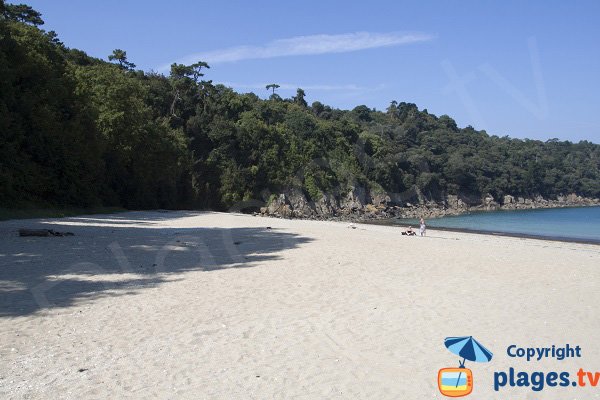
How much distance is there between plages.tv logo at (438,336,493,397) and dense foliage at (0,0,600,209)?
25587mm

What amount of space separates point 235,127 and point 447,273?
54.5m

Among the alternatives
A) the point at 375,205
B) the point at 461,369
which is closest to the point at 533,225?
the point at 375,205

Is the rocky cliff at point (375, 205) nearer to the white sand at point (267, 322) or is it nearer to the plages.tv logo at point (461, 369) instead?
the white sand at point (267, 322)

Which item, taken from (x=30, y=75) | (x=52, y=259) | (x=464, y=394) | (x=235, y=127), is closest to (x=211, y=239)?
(x=52, y=259)

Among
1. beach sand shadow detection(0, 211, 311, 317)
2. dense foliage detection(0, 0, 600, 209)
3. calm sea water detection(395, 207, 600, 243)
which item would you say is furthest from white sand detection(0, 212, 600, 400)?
calm sea water detection(395, 207, 600, 243)

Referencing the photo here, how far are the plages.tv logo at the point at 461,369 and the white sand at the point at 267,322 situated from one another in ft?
0.42

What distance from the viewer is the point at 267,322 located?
23.1ft

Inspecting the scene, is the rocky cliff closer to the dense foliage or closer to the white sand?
the dense foliage

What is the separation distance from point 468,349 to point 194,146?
56677mm

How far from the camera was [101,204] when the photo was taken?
Result: 3475 centimetres

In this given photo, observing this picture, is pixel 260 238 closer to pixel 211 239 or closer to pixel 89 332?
pixel 211 239

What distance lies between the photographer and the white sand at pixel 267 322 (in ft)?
16.0

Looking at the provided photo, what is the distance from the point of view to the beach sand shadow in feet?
27.1

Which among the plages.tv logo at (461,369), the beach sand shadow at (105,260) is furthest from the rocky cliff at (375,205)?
the plages.tv logo at (461,369)
